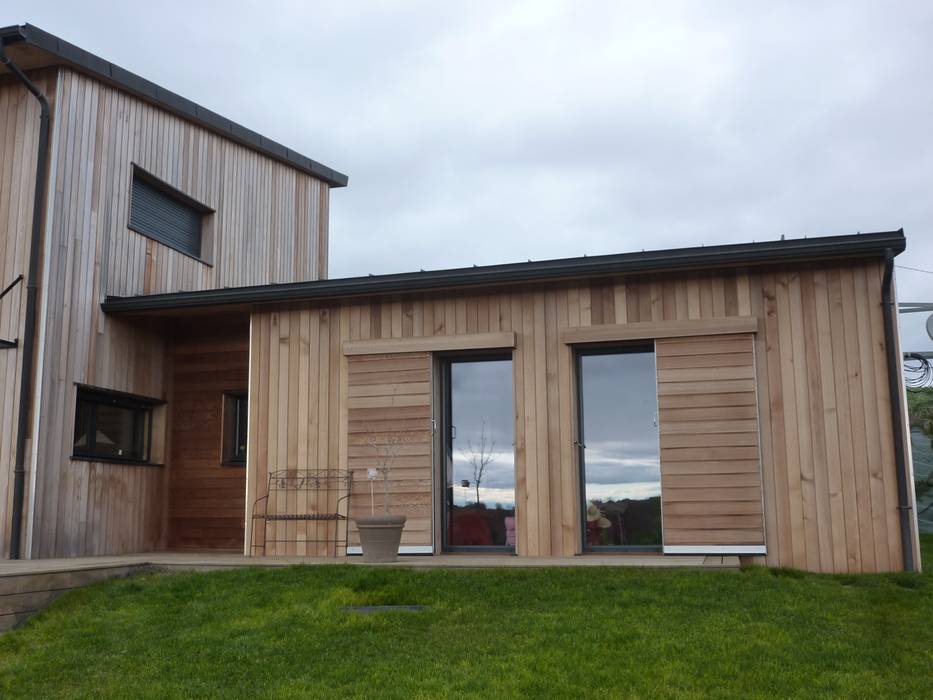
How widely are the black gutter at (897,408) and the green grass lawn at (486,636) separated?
340mm

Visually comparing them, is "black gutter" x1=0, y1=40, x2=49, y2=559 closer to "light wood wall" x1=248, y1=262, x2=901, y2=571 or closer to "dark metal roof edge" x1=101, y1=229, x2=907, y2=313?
"dark metal roof edge" x1=101, y1=229, x2=907, y2=313

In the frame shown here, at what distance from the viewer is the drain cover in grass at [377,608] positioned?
589 centimetres

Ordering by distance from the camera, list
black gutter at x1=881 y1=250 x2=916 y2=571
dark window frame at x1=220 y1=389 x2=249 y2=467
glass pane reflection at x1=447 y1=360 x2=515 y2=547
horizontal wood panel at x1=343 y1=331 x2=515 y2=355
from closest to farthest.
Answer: black gutter at x1=881 y1=250 x2=916 y2=571, horizontal wood panel at x1=343 y1=331 x2=515 y2=355, glass pane reflection at x1=447 y1=360 x2=515 y2=547, dark window frame at x1=220 y1=389 x2=249 y2=467

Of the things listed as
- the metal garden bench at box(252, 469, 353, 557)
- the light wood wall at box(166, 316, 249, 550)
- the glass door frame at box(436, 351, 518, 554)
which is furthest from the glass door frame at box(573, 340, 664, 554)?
the light wood wall at box(166, 316, 249, 550)

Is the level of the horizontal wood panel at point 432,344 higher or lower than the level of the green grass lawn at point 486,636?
higher

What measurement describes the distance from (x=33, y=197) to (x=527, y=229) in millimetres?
19902

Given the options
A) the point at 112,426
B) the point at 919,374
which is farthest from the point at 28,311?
the point at 919,374

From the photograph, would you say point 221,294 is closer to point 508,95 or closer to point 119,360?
point 119,360

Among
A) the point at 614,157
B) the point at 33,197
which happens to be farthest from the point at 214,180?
the point at 614,157

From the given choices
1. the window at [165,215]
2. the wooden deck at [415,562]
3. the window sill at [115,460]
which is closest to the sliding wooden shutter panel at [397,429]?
the wooden deck at [415,562]

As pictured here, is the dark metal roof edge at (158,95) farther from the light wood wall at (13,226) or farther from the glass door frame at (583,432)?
the glass door frame at (583,432)

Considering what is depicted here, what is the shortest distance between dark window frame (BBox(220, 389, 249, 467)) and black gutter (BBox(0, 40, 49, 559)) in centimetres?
213

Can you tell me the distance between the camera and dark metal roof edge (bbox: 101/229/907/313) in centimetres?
756

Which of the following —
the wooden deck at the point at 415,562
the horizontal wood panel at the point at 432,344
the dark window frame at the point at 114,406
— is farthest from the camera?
the dark window frame at the point at 114,406
